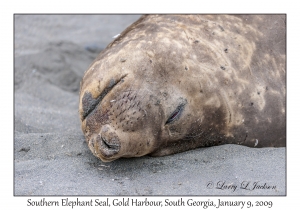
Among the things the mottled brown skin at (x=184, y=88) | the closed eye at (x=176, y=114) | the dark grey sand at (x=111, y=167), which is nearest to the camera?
the dark grey sand at (x=111, y=167)

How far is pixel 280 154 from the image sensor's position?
3.76 m

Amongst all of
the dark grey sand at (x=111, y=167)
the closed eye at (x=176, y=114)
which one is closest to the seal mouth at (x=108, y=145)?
the dark grey sand at (x=111, y=167)

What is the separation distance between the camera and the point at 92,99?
3.53 meters

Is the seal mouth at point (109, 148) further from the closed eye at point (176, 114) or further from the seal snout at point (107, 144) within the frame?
the closed eye at point (176, 114)

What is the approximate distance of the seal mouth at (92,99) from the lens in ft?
11.5

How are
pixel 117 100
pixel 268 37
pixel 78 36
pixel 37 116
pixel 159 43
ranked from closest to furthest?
pixel 117 100, pixel 159 43, pixel 268 37, pixel 37 116, pixel 78 36

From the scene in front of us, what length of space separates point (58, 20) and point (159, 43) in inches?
142

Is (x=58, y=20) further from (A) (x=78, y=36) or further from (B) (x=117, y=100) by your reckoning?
(B) (x=117, y=100)

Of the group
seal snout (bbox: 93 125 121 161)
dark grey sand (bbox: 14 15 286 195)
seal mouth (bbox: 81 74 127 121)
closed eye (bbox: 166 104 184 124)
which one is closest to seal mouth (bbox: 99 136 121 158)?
seal snout (bbox: 93 125 121 161)

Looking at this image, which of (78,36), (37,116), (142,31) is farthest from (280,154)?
(78,36)

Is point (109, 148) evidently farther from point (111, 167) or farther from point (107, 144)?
point (111, 167)

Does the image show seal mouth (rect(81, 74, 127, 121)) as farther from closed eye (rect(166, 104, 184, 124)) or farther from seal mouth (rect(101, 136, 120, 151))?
closed eye (rect(166, 104, 184, 124))

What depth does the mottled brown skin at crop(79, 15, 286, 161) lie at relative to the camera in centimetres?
346

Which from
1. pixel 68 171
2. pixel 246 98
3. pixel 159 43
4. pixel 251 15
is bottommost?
pixel 68 171
